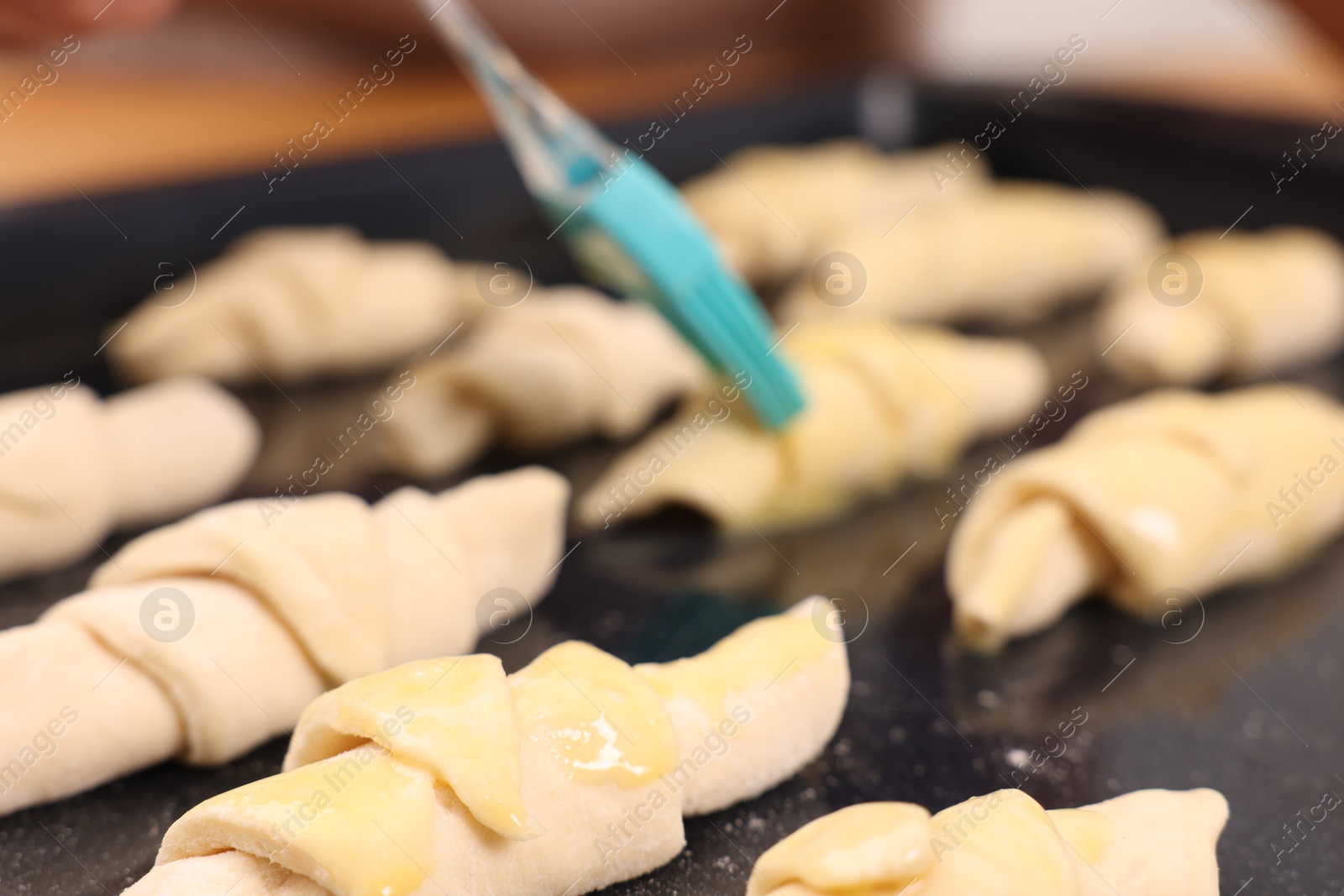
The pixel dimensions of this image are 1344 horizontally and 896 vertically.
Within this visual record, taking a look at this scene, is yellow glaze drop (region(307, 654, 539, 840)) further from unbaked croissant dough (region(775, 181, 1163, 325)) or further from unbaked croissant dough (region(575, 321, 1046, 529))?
unbaked croissant dough (region(775, 181, 1163, 325))

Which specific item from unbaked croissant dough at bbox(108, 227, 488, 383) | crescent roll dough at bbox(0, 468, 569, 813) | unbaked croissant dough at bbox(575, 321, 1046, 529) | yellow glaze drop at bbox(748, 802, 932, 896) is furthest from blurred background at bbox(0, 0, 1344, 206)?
yellow glaze drop at bbox(748, 802, 932, 896)

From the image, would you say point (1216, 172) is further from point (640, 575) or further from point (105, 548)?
point (105, 548)

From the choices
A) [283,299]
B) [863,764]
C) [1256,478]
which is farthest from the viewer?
[283,299]

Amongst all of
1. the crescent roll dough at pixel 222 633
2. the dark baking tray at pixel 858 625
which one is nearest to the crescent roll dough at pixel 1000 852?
the dark baking tray at pixel 858 625

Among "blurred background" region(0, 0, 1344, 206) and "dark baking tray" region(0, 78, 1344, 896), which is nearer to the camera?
"dark baking tray" region(0, 78, 1344, 896)

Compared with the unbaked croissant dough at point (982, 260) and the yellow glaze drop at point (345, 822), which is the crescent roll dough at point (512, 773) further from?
the unbaked croissant dough at point (982, 260)

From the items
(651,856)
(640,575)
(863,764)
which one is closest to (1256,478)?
(863,764)

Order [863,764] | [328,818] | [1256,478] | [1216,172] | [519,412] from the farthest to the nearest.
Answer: [1216,172], [519,412], [1256,478], [863,764], [328,818]

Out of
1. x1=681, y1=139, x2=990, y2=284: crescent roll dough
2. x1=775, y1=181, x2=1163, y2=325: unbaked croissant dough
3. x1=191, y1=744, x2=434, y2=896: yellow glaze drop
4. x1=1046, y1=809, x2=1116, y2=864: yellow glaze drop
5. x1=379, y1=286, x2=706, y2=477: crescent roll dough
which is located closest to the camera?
x1=191, y1=744, x2=434, y2=896: yellow glaze drop
